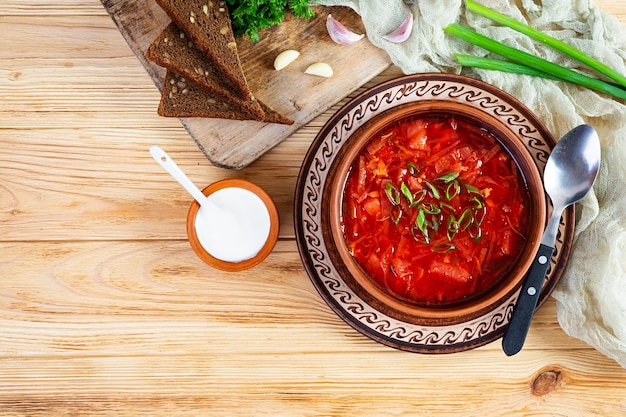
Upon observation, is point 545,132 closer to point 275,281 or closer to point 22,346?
point 275,281

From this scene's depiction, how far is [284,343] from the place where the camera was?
83.6 inches

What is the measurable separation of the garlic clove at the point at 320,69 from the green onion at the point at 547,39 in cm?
54

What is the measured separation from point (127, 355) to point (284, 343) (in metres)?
0.60

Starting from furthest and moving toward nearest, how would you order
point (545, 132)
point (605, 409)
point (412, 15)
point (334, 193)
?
point (605, 409)
point (412, 15)
point (545, 132)
point (334, 193)

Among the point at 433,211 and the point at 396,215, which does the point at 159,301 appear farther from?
the point at 433,211

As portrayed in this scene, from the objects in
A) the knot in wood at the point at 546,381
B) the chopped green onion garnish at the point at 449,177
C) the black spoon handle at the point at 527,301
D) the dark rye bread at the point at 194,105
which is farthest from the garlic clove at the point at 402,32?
the knot in wood at the point at 546,381

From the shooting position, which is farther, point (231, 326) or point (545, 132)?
Answer: point (231, 326)

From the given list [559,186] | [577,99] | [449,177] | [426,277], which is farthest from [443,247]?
[577,99]

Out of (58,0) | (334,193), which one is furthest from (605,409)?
(58,0)

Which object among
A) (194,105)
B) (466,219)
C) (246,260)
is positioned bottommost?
(246,260)

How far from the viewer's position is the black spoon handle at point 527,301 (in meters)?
1.81

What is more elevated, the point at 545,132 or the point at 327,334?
the point at 545,132

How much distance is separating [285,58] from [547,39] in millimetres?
927

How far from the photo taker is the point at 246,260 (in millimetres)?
2008
